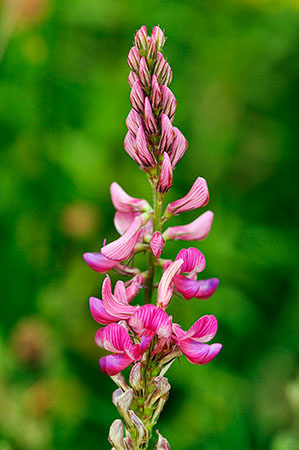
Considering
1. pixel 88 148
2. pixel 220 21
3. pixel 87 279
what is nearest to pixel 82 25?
pixel 220 21

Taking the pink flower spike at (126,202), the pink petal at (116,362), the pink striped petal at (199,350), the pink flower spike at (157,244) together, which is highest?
the pink flower spike at (126,202)

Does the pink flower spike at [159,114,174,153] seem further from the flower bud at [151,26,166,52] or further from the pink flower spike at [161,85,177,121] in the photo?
the flower bud at [151,26,166,52]

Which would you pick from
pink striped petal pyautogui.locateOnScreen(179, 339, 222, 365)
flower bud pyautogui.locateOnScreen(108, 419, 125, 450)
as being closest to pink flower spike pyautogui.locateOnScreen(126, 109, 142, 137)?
pink striped petal pyautogui.locateOnScreen(179, 339, 222, 365)

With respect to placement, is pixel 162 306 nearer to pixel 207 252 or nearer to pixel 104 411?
pixel 104 411

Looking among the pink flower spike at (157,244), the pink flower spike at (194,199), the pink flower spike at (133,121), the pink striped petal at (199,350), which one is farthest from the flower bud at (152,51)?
the pink striped petal at (199,350)

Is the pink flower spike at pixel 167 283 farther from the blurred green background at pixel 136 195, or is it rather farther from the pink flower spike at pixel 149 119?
the blurred green background at pixel 136 195

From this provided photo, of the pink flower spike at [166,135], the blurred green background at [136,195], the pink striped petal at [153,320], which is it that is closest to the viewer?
the pink striped petal at [153,320]

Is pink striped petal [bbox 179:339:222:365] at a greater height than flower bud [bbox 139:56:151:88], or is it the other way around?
flower bud [bbox 139:56:151:88]

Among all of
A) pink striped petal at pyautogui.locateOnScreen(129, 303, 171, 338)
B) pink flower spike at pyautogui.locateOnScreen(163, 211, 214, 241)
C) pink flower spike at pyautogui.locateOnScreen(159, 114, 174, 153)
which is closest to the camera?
pink striped petal at pyautogui.locateOnScreen(129, 303, 171, 338)
